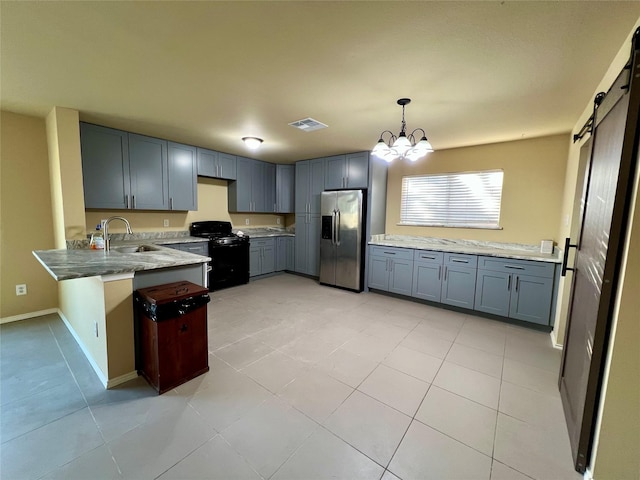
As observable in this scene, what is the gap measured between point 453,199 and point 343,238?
1.86 m

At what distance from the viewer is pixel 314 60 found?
1.82 m

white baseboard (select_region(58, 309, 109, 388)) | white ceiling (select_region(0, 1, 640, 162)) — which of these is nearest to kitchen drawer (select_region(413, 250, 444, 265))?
white ceiling (select_region(0, 1, 640, 162))

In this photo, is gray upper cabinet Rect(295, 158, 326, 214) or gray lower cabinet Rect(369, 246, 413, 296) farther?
gray upper cabinet Rect(295, 158, 326, 214)

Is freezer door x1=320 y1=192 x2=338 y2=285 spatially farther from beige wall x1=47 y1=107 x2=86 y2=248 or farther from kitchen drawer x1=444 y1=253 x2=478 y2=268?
beige wall x1=47 y1=107 x2=86 y2=248

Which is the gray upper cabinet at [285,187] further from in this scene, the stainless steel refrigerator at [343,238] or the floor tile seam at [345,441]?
the floor tile seam at [345,441]

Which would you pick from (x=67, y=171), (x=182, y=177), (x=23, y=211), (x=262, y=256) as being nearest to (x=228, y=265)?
(x=262, y=256)

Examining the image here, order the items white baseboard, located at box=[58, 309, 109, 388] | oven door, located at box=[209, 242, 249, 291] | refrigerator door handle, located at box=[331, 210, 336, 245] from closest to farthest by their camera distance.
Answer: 1. white baseboard, located at box=[58, 309, 109, 388]
2. oven door, located at box=[209, 242, 249, 291]
3. refrigerator door handle, located at box=[331, 210, 336, 245]

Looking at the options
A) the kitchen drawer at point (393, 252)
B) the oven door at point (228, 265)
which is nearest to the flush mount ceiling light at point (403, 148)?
the kitchen drawer at point (393, 252)

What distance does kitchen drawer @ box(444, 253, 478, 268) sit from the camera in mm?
3520

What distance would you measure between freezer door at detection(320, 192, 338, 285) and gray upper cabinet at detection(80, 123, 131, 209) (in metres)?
2.97

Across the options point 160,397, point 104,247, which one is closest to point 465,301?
point 160,397

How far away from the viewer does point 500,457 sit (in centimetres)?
149

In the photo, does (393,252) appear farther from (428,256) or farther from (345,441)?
(345,441)

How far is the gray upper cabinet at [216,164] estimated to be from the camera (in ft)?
14.7
